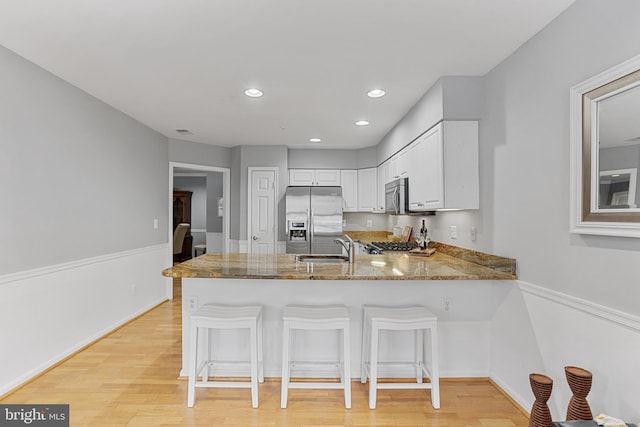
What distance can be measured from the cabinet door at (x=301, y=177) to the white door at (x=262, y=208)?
0.39m

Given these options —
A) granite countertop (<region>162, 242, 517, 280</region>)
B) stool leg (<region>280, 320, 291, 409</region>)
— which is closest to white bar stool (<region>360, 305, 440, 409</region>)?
granite countertop (<region>162, 242, 517, 280</region>)

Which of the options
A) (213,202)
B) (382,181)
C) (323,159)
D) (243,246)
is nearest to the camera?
(382,181)

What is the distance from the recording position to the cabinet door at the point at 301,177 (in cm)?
572

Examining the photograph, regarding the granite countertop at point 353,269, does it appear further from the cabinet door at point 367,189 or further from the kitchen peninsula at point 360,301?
the cabinet door at point 367,189

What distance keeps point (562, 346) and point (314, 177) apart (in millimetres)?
4349

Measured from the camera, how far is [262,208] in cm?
545

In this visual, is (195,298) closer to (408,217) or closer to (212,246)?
(408,217)

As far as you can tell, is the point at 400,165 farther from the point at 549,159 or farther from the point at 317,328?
the point at 317,328

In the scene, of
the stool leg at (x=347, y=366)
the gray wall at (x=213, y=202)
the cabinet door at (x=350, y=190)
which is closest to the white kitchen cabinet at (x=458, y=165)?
the stool leg at (x=347, y=366)

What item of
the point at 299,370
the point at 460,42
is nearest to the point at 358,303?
the point at 299,370

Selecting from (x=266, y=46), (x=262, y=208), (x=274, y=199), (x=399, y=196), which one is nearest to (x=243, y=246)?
(x=262, y=208)

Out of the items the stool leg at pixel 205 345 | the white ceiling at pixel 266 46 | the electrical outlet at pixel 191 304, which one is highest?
the white ceiling at pixel 266 46

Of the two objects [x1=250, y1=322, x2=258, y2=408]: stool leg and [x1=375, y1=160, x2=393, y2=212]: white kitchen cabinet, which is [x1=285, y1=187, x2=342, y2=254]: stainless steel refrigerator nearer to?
[x1=375, y1=160, x2=393, y2=212]: white kitchen cabinet

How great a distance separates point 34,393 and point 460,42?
3.77 meters
